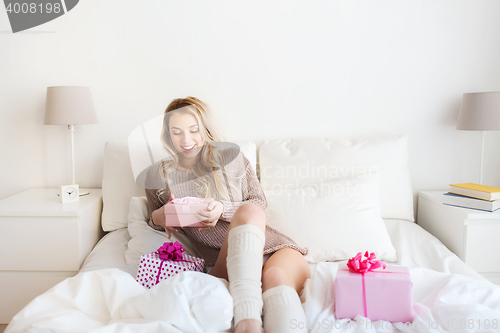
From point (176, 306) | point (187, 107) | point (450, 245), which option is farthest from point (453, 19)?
point (176, 306)

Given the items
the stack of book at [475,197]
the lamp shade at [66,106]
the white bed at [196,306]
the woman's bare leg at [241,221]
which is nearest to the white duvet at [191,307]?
the white bed at [196,306]

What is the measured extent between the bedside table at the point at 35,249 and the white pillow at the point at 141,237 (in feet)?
0.74

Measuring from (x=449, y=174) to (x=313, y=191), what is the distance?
0.94 metres

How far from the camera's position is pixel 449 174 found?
2154mm

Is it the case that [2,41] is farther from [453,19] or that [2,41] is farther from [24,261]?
[453,19]

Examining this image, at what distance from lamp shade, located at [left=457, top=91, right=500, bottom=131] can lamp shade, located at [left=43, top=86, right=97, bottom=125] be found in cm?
192

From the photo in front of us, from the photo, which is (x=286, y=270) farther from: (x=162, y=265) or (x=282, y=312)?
(x=162, y=265)

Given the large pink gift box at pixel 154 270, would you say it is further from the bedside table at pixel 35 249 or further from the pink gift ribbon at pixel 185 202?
the bedside table at pixel 35 249

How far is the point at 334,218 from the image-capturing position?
1.65 metres

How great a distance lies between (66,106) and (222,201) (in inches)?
37.1

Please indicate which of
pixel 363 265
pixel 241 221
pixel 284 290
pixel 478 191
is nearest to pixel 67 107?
pixel 241 221

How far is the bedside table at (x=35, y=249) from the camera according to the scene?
64.0 inches

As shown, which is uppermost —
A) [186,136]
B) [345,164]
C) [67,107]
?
[67,107]

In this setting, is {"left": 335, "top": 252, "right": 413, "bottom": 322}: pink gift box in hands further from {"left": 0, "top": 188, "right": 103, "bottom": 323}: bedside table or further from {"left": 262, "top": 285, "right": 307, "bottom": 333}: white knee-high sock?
{"left": 0, "top": 188, "right": 103, "bottom": 323}: bedside table
